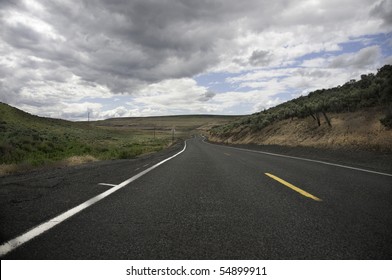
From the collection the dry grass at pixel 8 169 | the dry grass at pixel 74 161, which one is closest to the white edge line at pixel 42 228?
the dry grass at pixel 8 169

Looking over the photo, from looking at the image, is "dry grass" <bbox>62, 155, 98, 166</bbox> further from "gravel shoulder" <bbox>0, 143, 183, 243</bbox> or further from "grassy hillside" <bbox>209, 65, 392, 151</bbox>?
"grassy hillside" <bbox>209, 65, 392, 151</bbox>

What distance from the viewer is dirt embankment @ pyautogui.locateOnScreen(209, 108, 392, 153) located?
Result: 603 inches

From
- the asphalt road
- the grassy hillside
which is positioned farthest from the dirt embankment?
the asphalt road

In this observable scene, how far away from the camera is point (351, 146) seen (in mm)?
16531

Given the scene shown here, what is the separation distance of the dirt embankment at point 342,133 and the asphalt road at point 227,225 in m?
10.1

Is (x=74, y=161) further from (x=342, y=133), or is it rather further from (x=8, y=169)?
(x=342, y=133)

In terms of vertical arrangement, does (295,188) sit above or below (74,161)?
above

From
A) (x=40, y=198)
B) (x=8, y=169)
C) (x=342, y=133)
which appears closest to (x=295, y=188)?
(x=40, y=198)

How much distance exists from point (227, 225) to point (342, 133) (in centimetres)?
1761

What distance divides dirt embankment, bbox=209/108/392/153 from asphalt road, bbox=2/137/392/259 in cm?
1012

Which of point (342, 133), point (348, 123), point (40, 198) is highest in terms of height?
point (348, 123)

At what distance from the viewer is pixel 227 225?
151 inches
